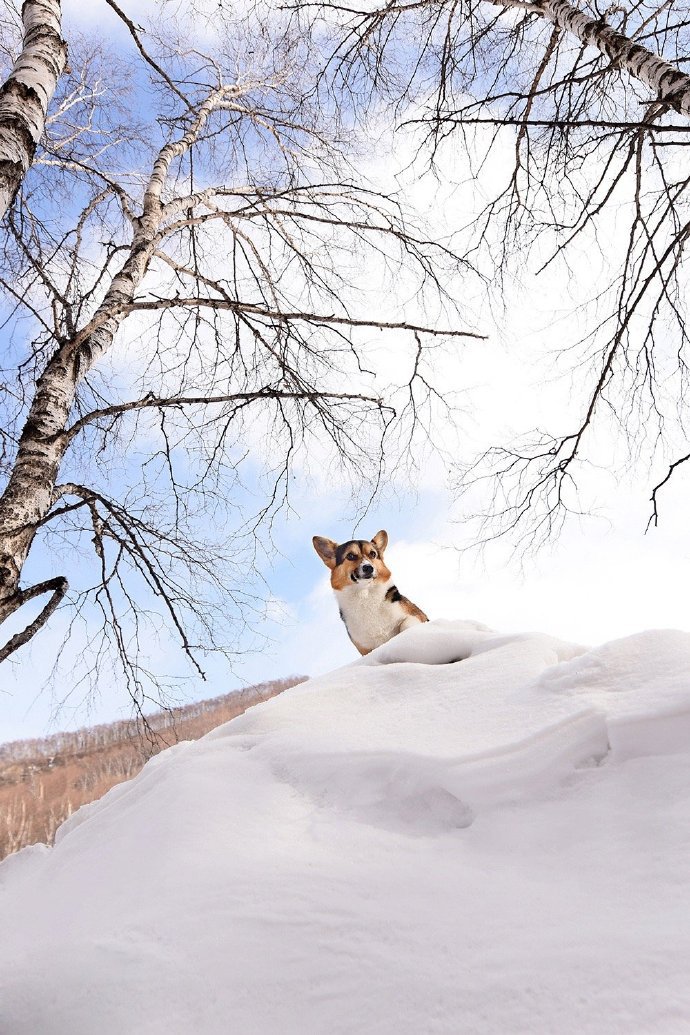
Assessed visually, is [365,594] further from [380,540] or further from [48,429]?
[48,429]

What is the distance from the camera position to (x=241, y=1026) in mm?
1057

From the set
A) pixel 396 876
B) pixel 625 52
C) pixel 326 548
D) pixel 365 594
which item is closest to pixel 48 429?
pixel 326 548

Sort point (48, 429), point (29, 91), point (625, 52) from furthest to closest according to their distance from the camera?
point (625, 52)
point (48, 429)
point (29, 91)

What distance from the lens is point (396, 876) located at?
1.37 metres

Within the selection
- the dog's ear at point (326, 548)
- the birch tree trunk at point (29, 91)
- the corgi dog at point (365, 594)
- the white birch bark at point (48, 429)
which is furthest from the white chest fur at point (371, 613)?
the birch tree trunk at point (29, 91)

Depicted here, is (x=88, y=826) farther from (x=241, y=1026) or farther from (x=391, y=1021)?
(x=391, y=1021)

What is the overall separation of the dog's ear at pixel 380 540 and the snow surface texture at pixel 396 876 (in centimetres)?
263

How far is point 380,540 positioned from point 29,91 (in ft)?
10.6

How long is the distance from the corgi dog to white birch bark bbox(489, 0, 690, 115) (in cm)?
307

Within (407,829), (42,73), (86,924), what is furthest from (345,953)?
(42,73)

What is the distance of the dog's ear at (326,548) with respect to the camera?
4.71 meters

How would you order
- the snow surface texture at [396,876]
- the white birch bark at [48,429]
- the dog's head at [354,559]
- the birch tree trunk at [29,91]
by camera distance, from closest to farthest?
the snow surface texture at [396,876] → the birch tree trunk at [29,91] → the white birch bark at [48,429] → the dog's head at [354,559]

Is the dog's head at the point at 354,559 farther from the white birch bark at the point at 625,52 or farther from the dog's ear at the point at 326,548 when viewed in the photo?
the white birch bark at the point at 625,52

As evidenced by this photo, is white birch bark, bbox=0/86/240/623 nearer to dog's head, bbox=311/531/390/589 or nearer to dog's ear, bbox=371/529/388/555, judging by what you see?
dog's head, bbox=311/531/390/589
